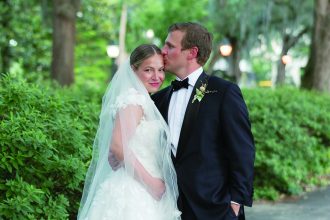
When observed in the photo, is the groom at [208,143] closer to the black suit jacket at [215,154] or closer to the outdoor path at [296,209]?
the black suit jacket at [215,154]

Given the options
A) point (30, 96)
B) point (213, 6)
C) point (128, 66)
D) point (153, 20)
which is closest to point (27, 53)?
point (213, 6)

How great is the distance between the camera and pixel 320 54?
48.1ft

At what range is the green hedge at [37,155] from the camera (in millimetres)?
4293

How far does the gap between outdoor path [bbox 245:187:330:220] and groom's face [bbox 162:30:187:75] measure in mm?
4405

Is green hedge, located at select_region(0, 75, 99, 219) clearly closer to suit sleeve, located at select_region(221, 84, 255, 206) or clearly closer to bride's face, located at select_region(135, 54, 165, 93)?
bride's face, located at select_region(135, 54, 165, 93)

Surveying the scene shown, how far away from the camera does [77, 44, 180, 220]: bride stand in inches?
146

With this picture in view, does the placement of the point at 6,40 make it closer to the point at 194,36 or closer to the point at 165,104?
the point at 165,104

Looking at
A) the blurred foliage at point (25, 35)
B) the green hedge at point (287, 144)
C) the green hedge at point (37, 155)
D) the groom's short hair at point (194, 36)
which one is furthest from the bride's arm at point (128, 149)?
the blurred foliage at point (25, 35)

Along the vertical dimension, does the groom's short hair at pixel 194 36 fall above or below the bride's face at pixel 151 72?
above

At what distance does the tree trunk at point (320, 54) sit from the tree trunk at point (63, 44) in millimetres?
6336

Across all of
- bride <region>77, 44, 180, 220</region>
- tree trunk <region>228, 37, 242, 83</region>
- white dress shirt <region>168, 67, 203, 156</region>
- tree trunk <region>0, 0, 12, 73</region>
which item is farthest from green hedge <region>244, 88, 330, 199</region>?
tree trunk <region>228, 37, 242, 83</region>

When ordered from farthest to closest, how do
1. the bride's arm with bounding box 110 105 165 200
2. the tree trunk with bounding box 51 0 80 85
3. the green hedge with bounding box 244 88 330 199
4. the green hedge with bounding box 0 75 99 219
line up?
the tree trunk with bounding box 51 0 80 85
the green hedge with bounding box 244 88 330 199
the green hedge with bounding box 0 75 99 219
the bride's arm with bounding box 110 105 165 200

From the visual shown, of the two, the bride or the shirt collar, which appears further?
the shirt collar

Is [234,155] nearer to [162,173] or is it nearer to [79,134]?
[162,173]
